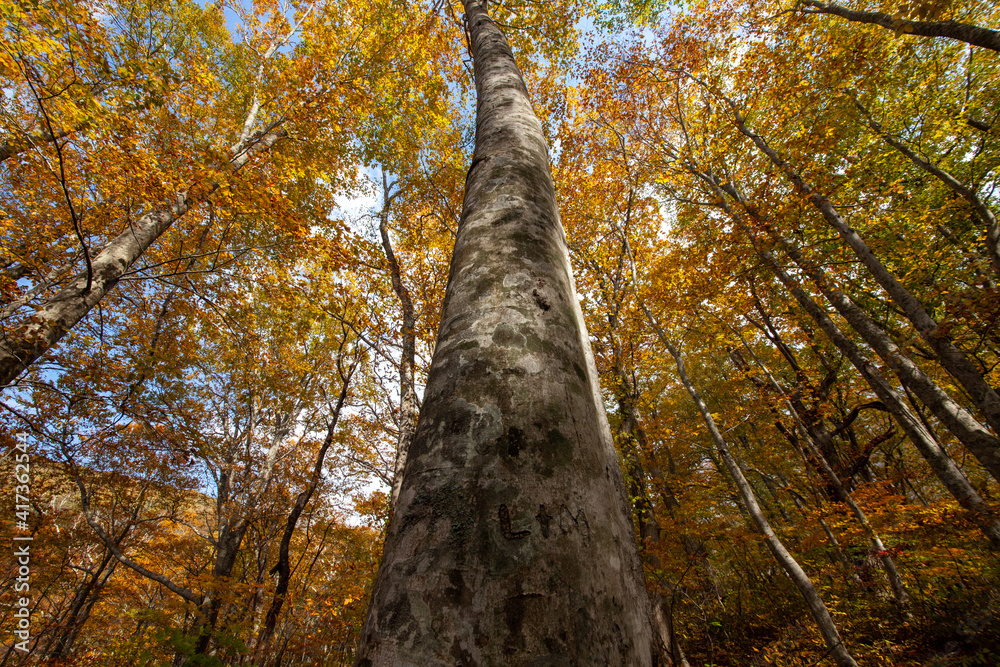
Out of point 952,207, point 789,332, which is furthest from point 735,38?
point 789,332

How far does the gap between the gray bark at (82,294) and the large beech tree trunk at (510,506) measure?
15.6 ft

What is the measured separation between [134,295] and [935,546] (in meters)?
18.0

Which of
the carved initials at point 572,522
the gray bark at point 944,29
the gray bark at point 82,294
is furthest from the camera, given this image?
the gray bark at point 944,29

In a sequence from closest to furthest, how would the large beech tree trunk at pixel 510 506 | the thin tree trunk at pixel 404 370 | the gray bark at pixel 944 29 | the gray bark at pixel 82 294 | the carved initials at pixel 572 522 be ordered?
the large beech tree trunk at pixel 510 506, the carved initials at pixel 572 522, the gray bark at pixel 82 294, the gray bark at pixel 944 29, the thin tree trunk at pixel 404 370

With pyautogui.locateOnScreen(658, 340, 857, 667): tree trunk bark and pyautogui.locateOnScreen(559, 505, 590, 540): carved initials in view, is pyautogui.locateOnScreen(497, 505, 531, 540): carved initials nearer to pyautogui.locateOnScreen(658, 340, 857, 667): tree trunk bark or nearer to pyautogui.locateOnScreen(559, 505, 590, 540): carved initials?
pyautogui.locateOnScreen(559, 505, 590, 540): carved initials

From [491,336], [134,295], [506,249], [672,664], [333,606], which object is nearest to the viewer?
[491,336]

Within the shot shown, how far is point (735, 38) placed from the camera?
29.9 ft

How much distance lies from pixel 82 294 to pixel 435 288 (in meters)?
6.16

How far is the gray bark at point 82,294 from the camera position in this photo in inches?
154

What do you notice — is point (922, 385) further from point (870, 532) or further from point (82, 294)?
point (82, 294)

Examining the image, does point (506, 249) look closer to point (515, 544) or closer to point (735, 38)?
point (515, 544)

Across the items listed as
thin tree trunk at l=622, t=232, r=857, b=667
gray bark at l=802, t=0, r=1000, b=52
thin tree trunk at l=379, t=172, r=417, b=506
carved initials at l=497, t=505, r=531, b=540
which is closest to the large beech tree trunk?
carved initials at l=497, t=505, r=531, b=540

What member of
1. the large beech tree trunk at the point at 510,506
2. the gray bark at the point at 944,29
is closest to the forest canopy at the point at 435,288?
the gray bark at the point at 944,29

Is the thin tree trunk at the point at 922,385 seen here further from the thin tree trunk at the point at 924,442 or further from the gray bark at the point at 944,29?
the gray bark at the point at 944,29
